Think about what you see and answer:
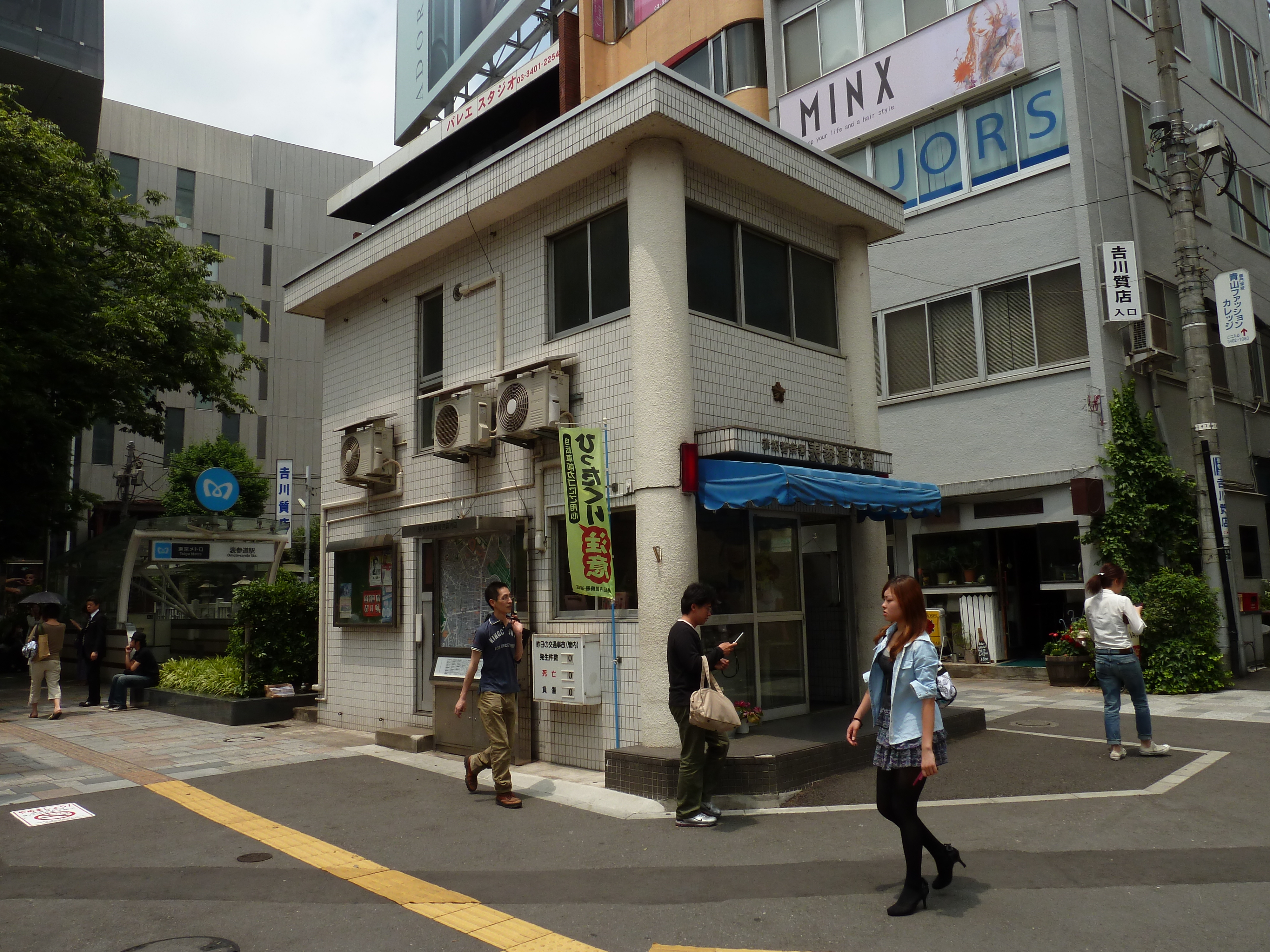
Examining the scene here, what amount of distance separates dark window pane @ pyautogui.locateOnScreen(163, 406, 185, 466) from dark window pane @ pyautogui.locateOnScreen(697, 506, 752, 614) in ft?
136

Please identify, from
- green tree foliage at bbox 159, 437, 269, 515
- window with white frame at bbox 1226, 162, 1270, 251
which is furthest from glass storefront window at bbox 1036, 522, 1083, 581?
green tree foliage at bbox 159, 437, 269, 515

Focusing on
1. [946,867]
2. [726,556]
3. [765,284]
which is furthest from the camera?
[765,284]

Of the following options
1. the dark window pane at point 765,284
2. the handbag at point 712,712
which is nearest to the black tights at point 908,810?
the handbag at point 712,712

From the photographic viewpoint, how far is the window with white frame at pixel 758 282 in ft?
31.5

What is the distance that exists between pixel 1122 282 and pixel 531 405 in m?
10.5

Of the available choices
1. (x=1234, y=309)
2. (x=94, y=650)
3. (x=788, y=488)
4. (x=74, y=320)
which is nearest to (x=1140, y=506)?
(x=1234, y=309)

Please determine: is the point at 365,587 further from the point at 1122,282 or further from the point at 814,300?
the point at 1122,282

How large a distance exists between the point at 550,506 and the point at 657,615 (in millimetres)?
1880

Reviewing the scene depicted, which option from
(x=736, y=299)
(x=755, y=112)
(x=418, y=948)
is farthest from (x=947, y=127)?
(x=418, y=948)

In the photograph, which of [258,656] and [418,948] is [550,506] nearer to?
[418,948]

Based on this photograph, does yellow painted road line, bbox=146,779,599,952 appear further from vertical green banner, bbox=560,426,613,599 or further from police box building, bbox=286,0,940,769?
vertical green banner, bbox=560,426,613,599

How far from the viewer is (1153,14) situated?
664 inches

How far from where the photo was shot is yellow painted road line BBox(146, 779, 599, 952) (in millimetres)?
5020

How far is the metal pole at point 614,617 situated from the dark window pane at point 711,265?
6.08 ft
